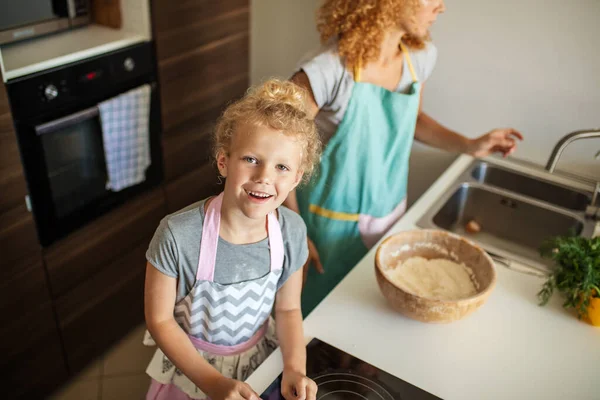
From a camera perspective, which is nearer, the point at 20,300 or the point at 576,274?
the point at 576,274

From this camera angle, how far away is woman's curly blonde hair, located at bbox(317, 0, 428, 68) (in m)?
→ 1.36

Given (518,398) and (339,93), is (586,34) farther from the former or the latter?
(518,398)

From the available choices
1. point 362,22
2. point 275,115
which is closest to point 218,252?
point 275,115

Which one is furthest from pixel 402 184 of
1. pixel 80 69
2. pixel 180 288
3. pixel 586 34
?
pixel 80 69

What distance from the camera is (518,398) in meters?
1.09

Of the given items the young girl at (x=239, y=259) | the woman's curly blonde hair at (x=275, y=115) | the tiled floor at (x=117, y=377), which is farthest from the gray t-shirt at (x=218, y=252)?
the tiled floor at (x=117, y=377)

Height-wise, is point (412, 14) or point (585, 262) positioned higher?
point (412, 14)

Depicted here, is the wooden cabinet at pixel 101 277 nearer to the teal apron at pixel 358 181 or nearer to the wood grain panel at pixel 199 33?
the wood grain panel at pixel 199 33

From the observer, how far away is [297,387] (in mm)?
1011

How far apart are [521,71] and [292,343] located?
44.9 inches

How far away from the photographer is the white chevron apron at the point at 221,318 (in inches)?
41.2

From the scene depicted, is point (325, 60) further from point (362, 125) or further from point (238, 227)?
point (238, 227)

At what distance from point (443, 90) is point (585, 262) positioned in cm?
82

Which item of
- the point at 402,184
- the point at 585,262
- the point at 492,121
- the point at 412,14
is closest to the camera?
the point at 585,262
